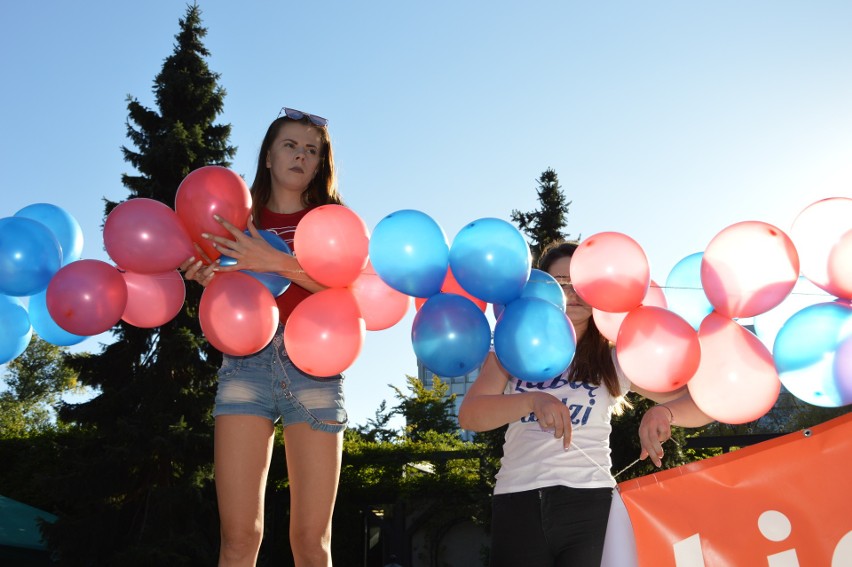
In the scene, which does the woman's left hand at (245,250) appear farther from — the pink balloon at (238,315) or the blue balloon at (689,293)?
the blue balloon at (689,293)

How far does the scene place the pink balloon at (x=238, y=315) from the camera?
2.02 m

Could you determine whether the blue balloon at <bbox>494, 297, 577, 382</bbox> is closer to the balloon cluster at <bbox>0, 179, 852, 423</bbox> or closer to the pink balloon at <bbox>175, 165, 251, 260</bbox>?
the balloon cluster at <bbox>0, 179, 852, 423</bbox>

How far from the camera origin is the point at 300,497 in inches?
82.1

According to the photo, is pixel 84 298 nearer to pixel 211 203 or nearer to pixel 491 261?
pixel 211 203

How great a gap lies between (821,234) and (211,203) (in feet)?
6.05

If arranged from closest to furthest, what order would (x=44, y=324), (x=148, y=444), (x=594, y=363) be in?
(x=594, y=363), (x=44, y=324), (x=148, y=444)

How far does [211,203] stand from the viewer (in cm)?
210

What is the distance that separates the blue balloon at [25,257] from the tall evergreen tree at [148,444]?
22.5 ft

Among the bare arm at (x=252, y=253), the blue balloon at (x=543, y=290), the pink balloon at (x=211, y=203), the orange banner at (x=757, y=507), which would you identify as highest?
the pink balloon at (x=211, y=203)

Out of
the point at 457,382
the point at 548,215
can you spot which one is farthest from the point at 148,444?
the point at 457,382

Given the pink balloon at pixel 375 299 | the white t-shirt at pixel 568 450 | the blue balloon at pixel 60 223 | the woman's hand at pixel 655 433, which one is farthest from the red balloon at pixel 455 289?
the blue balloon at pixel 60 223

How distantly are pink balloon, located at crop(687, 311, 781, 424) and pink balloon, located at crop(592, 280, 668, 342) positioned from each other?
0.33m

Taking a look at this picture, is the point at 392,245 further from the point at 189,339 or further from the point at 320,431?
the point at 189,339

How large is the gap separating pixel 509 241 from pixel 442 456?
8704 millimetres
